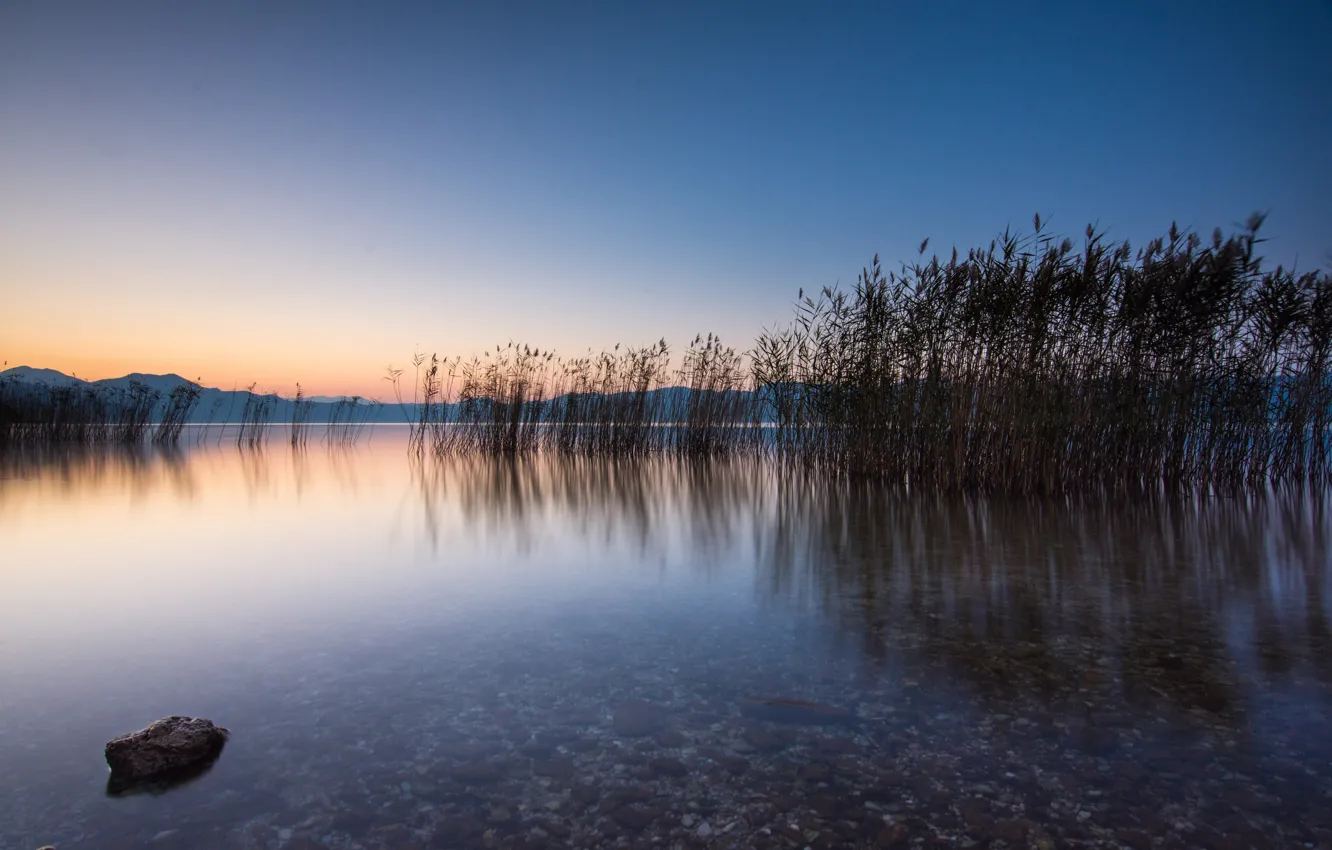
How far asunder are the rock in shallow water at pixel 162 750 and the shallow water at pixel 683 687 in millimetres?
66

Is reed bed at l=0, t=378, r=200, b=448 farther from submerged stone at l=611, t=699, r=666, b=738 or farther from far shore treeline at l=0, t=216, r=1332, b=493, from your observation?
submerged stone at l=611, t=699, r=666, b=738

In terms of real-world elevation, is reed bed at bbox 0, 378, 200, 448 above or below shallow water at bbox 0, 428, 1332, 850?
above

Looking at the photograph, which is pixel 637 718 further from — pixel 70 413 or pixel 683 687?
pixel 70 413

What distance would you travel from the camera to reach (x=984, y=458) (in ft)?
24.4

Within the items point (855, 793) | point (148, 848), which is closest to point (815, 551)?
point (855, 793)

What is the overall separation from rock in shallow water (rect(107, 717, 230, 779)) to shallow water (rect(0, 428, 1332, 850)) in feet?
0.22

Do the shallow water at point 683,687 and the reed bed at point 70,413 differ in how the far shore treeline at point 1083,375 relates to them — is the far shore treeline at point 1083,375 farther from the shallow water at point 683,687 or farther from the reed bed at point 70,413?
the reed bed at point 70,413

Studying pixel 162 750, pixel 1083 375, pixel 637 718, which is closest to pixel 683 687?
pixel 637 718

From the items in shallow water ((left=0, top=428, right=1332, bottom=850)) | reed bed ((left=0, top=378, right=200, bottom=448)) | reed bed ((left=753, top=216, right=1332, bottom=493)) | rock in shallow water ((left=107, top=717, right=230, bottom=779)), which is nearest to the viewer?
shallow water ((left=0, top=428, right=1332, bottom=850))

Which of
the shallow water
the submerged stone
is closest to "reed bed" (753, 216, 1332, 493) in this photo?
the shallow water

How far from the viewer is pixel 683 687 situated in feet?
7.14

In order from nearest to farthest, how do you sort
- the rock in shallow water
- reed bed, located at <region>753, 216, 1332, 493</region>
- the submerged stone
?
the rock in shallow water
the submerged stone
reed bed, located at <region>753, 216, 1332, 493</region>

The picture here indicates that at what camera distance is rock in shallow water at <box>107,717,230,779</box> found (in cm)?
164

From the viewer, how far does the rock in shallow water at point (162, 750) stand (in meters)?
1.64
